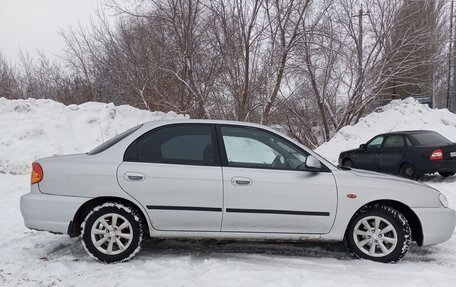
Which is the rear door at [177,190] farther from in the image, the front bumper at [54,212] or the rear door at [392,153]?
the rear door at [392,153]

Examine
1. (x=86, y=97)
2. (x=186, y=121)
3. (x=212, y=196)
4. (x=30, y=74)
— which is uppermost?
(x=30, y=74)

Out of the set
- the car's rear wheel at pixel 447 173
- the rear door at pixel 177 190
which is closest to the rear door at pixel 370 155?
the car's rear wheel at pixel 447 173

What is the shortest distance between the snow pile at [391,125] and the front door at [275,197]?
1144 centimetres

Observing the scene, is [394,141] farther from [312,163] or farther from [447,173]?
[312,163]

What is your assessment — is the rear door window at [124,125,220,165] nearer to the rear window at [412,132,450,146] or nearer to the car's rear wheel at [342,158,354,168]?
the rear window at [412,132,450,146]

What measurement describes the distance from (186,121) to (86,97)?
17.1 m

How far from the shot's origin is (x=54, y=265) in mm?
4324

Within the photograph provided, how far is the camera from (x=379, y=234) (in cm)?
459

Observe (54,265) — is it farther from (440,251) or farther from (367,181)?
(440,251)

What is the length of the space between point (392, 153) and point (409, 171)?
2.38 ft

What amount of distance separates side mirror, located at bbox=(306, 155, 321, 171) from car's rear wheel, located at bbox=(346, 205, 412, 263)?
0.70 m

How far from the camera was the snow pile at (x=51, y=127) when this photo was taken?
38.0 feet

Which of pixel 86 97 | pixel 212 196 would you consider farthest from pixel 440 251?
pixel 86 97

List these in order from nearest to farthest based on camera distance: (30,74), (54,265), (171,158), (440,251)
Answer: (54,265)
(171,158)
(440,251)
(30,74)
